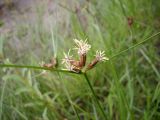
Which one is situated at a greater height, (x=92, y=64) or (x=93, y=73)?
(x=93, y=73)

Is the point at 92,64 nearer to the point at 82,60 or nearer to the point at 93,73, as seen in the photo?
the point at 82,60

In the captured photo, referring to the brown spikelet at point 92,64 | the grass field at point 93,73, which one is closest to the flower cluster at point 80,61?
the brown spikelet at point 92,64

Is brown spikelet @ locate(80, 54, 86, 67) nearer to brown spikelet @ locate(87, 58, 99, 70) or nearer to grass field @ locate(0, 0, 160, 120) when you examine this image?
brown spikelet @ locate(87, 58, 99, 70)

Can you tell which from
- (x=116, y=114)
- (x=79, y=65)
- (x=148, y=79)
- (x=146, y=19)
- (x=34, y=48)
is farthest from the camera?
(x=34, y=48)

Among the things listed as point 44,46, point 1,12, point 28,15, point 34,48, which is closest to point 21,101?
point 44,46

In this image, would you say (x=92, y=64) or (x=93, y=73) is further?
(x=93, y=73)

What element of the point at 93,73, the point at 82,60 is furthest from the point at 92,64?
the point at 93,73

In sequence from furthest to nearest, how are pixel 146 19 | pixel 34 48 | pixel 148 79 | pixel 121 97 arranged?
pixel 34 48
pixel 146 19
pixel 148 79
pixel 121 97

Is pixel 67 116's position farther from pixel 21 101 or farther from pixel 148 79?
pixel 148 79

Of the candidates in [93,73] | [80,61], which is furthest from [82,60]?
[93,73]
